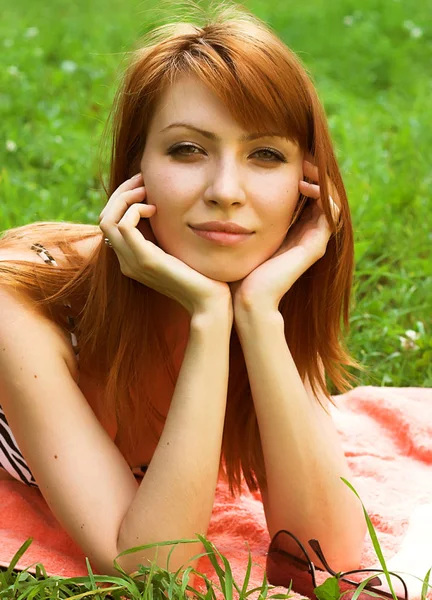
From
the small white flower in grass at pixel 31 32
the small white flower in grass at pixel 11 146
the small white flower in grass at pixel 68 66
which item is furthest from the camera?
the small white flower in grass at pixel 31 32

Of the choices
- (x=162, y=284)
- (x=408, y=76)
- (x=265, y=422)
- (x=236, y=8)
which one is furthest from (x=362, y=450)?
(x=408, y=76)

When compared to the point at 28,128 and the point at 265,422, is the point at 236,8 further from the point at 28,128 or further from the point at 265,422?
the point at 28,128

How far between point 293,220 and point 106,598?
3.80ft

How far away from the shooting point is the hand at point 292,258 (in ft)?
9.44

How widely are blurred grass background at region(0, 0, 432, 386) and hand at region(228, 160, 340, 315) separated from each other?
696mm

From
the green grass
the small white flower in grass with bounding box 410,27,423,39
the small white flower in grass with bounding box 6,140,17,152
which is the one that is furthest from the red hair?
the small white flower in grass with bounding box 410,27,423,39

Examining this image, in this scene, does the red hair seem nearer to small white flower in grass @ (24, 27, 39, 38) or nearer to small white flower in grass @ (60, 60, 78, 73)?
small white flower in grass @ (60, 60, 78, 73)

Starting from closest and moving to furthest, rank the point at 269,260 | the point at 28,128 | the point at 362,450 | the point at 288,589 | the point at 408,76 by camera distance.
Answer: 1. the point at 288,589
2. the point at 269,260
3. the point at 362,450
4. the point at 28,128
5. the point at 408,76

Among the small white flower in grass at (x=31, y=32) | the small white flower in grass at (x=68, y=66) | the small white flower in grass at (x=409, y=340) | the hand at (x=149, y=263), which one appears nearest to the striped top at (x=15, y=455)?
the hand at (x=149, y=263)

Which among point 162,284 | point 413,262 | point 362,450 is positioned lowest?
point 362,450

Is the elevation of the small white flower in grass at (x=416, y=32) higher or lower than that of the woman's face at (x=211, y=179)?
higher

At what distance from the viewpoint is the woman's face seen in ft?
9.08

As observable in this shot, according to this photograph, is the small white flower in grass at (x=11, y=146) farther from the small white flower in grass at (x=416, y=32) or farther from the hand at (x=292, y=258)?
the small white flower in grass at (x=416, y=32)

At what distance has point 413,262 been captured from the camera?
16.5ft
